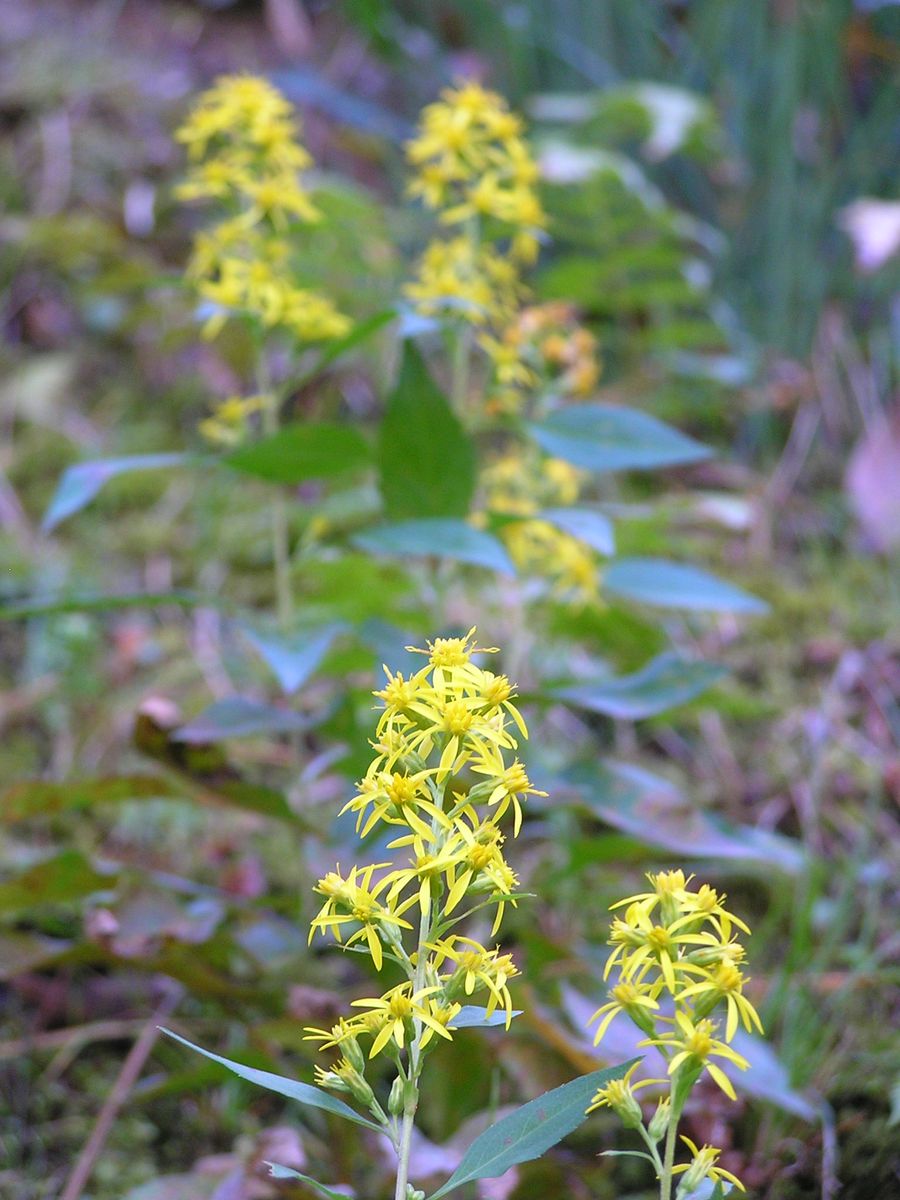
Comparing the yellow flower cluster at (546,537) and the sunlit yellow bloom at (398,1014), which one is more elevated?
the sunlit yellow bloom at (398,1014)

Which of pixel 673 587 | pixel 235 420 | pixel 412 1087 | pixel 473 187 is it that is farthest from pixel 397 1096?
pixel 473 187

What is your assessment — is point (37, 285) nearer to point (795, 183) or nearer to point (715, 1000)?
point (795, 183)

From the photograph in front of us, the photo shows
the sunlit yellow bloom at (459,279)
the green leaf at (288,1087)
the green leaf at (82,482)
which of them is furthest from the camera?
the sunlit yellow bloom at (459,279)

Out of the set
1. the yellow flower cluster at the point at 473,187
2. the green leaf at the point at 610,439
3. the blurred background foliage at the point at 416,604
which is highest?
the yellow flower cluster at the point at 473,187

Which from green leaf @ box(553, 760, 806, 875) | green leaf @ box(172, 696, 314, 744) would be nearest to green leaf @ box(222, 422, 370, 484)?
green leaf @ box(172, 696, 314, 744)

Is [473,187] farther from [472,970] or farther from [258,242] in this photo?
[472,970]

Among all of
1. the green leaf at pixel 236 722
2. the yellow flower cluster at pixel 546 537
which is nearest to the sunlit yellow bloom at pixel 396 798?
the green leaf at pixel 236 722

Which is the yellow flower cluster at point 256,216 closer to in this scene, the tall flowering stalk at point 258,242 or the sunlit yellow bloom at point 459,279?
the tall flowering stalk at point 258,242

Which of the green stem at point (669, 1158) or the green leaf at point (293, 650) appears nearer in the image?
the green stem at point (669, 1158)
